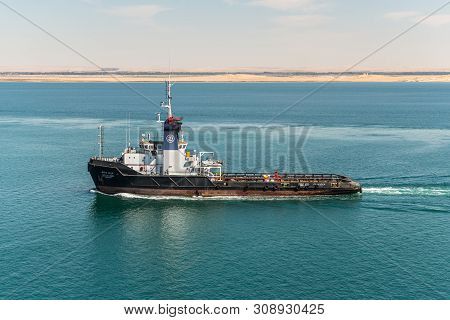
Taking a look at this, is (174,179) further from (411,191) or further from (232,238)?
(411,191)

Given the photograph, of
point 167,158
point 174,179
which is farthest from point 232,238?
point 167,158

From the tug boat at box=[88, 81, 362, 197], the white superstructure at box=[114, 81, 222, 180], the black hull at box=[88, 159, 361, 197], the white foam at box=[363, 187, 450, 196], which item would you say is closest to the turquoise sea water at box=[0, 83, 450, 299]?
the white foam at box=[363, 187, 450, 196]

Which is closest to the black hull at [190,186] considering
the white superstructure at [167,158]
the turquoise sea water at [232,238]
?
the turquoise sea water at [232,238]

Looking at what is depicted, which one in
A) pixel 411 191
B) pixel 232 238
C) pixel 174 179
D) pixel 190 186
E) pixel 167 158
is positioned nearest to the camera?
pixel 232 238

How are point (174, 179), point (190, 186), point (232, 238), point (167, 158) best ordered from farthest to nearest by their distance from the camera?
point (167, 158), point (190, 186), point (174, 179), point (232, 238)

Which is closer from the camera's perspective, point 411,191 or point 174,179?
point 174,179

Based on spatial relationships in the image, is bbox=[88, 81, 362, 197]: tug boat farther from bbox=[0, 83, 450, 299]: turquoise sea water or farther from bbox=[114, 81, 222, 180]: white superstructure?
bbox=[0, 83, 450, 299]: turquoise sea water

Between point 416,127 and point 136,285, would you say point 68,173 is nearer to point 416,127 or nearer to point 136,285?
point 136,285
